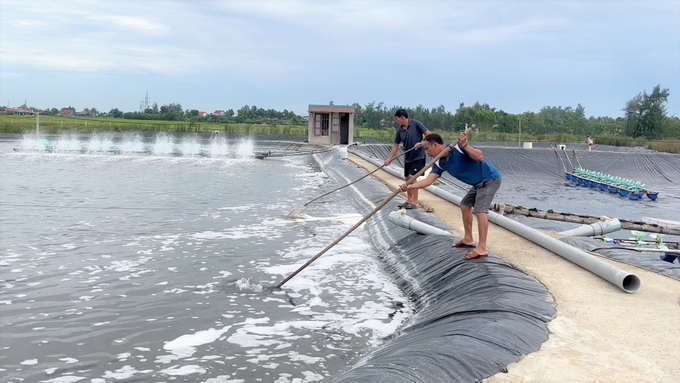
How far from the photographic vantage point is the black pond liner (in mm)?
3896

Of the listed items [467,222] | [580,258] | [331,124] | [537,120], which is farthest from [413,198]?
[537,120]

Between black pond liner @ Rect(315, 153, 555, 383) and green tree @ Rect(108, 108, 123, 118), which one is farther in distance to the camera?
green tree @ Rect(108, 108, 123, 118)

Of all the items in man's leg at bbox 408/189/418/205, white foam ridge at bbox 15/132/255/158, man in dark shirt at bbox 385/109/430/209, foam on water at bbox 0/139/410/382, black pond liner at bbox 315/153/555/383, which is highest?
man in dark shirt at bbox 385/109/430/209

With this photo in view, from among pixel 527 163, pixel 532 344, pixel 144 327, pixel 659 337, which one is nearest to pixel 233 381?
pixel 144 327

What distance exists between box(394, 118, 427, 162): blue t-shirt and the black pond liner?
1920 millimetres

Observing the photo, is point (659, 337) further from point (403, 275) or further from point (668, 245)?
point (668, 245)

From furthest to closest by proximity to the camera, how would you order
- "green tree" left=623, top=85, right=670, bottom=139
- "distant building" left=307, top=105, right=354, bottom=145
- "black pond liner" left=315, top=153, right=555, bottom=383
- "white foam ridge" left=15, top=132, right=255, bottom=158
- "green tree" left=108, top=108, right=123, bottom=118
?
"green tree" left=108, top=108, right=123, bottom=118, "green tree" left=623, top=85, right=670, bottom=139, "distant building" left=307, top=105, right=354, bottom=145, "white foam ridge" left=15, top=132, right=255, bottom=158, "black pond liner" left=315, top=153, right=555, bottom=383

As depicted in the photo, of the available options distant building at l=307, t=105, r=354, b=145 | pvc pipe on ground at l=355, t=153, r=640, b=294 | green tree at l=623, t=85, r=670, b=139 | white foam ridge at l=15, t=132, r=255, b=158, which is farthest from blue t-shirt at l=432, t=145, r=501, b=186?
green tree at l=623, t=85, r=670, b=139

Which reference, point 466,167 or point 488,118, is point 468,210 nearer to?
point 466,167

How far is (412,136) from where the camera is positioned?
33.9 feet

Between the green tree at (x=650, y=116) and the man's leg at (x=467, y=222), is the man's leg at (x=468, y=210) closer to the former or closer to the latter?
the man's leg at (x=467, y=222)

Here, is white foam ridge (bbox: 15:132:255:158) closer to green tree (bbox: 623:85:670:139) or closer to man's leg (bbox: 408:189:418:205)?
man's leg (bbox: 408:189:418:205)

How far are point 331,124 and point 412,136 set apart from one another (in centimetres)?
3395

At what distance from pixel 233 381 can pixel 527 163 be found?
1674 inches
